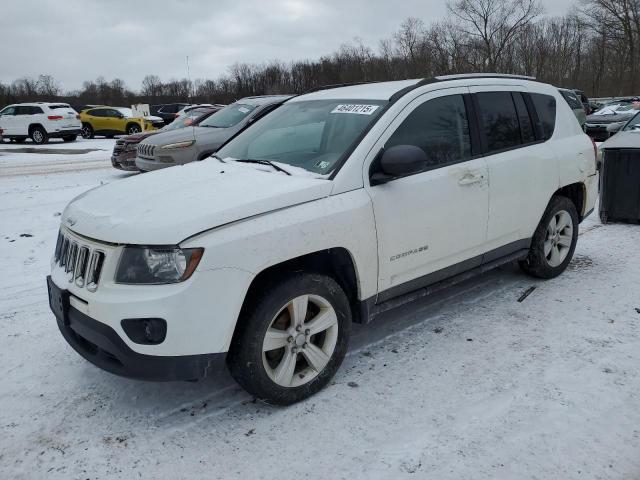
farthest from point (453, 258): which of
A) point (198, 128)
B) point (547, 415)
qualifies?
point (198, 128)

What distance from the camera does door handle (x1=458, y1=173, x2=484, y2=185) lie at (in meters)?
3.81

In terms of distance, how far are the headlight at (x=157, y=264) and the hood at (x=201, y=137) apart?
7.00 m

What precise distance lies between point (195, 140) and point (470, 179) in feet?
21.8

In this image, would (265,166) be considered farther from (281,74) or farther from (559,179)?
(281,74)

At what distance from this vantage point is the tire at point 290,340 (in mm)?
2861

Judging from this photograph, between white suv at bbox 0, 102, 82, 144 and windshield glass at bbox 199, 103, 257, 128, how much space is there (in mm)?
15138

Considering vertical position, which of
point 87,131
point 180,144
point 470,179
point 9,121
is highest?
point 9,121

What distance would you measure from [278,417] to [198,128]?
26.5 ft

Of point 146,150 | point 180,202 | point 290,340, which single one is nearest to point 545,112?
point 290,340

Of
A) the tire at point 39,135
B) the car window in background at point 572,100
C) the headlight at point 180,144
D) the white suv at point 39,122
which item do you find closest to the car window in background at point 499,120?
the headlight at point 180,144

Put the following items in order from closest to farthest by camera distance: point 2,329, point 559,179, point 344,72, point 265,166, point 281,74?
point 265,166 < point 2,329 < point 559,179 < point 344,72 < point 281,74

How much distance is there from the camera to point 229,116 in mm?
10281

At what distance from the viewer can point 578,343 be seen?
372 cm

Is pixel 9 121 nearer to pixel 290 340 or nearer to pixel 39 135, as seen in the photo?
pixel 39 135
